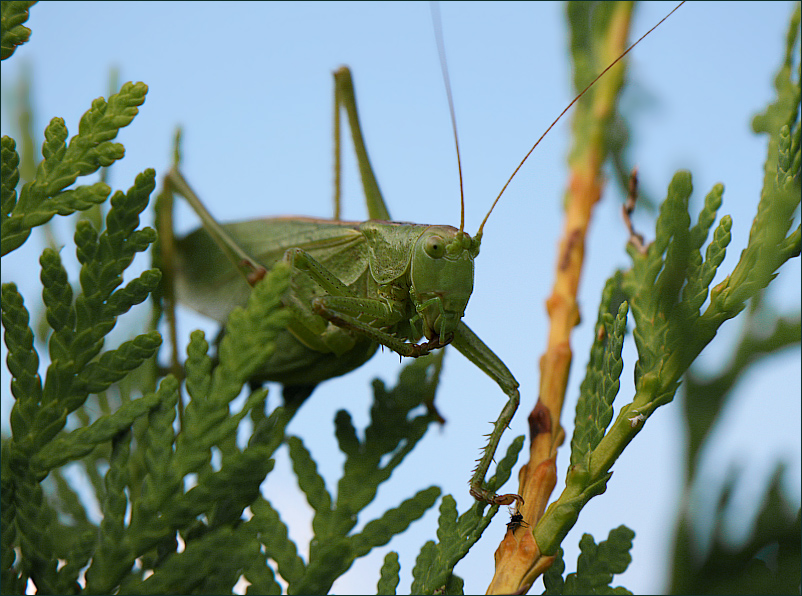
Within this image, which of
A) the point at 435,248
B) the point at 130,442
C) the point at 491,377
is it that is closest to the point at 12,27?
the point at 130,442

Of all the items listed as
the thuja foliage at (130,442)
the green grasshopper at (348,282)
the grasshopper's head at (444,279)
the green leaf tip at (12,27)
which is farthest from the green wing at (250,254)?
the green leaf tip at (12,27)

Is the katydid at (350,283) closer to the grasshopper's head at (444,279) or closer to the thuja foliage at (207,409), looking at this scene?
the grasshopper's head at (444,279)

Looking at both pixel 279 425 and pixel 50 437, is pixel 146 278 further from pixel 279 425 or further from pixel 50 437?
pixel 279 425

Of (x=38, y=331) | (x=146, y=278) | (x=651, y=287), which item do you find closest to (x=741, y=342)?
(x=651, y=287)

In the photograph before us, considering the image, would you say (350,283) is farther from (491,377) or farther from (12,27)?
(12,27)

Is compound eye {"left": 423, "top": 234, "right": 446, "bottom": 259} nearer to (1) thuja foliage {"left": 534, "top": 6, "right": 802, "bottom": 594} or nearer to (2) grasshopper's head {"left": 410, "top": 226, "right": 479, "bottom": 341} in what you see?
(2) grasshopper's head {"left": 410, "top": 226, "right": 479, "bottom": 341}

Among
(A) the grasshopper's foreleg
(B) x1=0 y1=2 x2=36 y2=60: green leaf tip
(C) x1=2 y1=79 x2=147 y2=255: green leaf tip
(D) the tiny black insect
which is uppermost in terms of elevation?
(B) x1=0 y1=2 x2=36 y2=60: green leaf tip

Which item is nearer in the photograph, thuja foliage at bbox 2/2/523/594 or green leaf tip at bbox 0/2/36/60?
thuja foliage at bbox 2/2/523/594

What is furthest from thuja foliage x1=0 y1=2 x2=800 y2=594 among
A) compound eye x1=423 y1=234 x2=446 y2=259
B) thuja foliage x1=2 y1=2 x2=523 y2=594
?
compound eye x1=423 y1=234 x2=446 y2=259

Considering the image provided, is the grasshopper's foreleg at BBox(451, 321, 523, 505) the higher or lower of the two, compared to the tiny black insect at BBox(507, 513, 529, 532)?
higher
